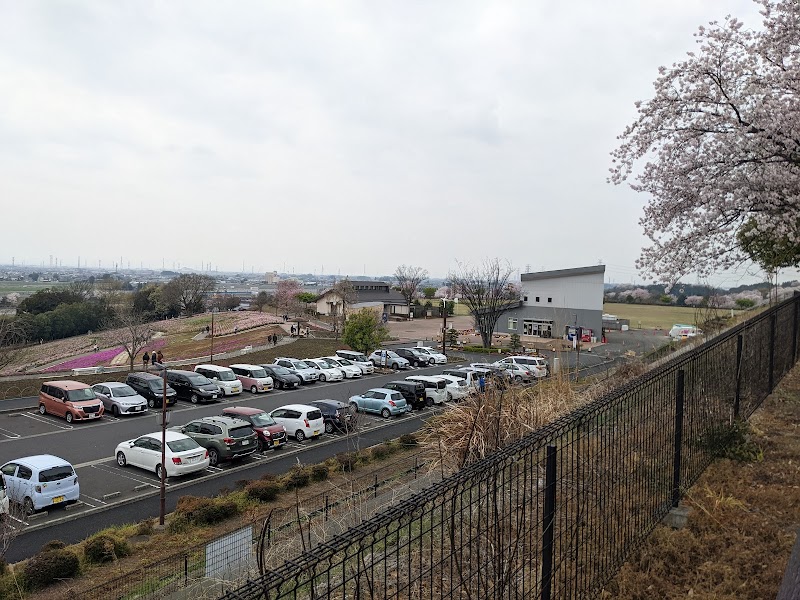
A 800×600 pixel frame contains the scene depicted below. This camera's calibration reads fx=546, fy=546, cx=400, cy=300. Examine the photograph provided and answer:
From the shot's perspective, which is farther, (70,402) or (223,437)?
(70,402)

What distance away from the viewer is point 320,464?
1770 centimetres

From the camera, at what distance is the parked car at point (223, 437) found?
18250mm

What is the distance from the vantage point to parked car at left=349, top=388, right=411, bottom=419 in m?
25.1

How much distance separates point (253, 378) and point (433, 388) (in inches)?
396

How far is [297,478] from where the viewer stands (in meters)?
15.2

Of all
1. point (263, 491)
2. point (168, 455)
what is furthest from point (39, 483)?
point (263, 491)

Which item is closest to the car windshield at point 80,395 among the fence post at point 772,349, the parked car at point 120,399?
the parked car at point 120,399

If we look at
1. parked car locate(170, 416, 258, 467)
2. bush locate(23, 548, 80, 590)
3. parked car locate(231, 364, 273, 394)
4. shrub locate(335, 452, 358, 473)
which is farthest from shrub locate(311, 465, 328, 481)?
parked car locate(231, 364, 273, 394)

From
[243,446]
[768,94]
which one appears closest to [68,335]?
Result: [243,446]

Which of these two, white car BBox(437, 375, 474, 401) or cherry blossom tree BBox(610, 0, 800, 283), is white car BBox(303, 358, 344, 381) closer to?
white car BBox(437, 375, 474, 401)

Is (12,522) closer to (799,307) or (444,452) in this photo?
(444,452)

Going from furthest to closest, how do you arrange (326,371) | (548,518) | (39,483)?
(326,371) < (39,483) < (548,518)

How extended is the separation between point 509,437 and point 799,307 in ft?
27.1

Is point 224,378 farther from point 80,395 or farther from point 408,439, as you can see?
point 408,439
